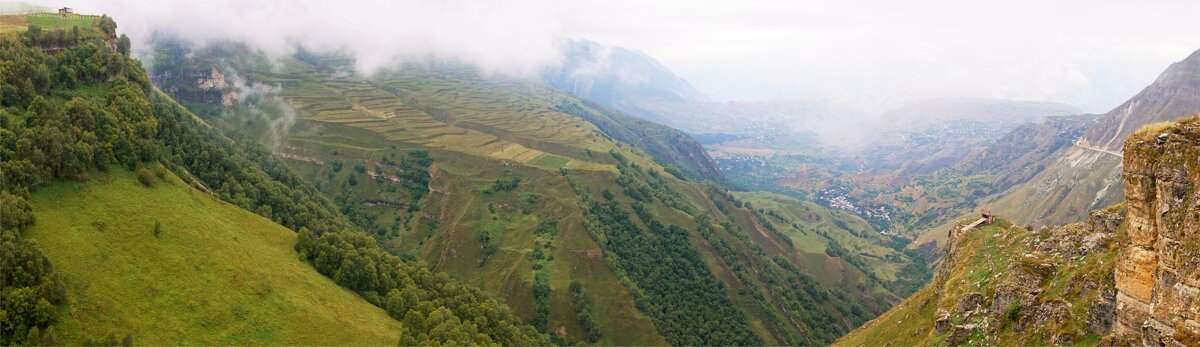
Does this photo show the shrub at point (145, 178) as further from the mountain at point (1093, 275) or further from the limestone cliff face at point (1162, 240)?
the limestone cliff face at point (1162, 240)

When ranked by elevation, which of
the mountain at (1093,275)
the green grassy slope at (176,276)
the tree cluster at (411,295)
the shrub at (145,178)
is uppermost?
the mountain at (1093,275)

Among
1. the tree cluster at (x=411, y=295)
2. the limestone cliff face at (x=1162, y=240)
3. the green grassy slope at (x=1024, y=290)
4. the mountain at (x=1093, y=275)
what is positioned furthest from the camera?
the tree cluster at (x=411, y=295)

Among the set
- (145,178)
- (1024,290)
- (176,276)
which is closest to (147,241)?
(176,276)

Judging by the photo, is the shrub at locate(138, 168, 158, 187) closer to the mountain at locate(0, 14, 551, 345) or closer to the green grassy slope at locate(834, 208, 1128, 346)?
the mountain at locate(0, 14, 551, 345)

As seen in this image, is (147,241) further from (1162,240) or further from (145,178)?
(1162,240)

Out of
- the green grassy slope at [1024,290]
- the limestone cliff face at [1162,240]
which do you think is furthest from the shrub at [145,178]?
the limestone cliff face at [1162,240]

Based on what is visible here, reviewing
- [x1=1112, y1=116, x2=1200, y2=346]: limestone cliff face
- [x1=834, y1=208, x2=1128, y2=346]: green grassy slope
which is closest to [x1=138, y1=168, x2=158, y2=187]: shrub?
[x1=834, y1=208, x2=1128, y2=346]: green grassy slope
